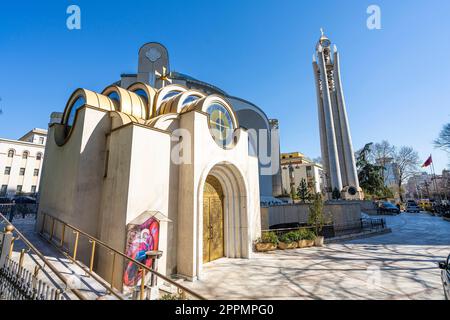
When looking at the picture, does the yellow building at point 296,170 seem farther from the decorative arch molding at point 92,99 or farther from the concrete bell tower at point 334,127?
the decorative arch molding at point 92,99

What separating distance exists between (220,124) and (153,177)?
4402 mm

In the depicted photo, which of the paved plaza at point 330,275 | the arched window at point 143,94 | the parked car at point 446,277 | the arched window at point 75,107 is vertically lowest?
the paved plaza at point 330,275

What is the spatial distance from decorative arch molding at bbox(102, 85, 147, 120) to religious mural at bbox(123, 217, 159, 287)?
536 centimetres

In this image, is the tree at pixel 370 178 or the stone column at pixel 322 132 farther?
the tree at pixel 370 178

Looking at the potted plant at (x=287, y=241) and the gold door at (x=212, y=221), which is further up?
the gold door at (x=212, y=221)

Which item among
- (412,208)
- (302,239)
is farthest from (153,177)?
(412,208)

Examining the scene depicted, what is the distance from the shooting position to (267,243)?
11930 mm

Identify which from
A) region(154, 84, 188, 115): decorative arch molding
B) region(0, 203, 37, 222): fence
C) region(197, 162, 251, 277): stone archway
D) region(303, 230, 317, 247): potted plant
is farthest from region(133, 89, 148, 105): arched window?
region(0, 203, 37, 222): fence

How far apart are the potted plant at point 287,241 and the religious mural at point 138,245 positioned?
7.36 meters

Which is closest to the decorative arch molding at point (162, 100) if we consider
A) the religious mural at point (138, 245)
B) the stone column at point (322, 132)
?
the religious mural at point (138, 245)

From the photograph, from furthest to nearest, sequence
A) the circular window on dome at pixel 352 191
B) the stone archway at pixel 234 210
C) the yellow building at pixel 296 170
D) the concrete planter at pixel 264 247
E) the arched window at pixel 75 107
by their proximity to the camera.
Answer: the yellow building at pixel 296 170
the circular window on dome at pixel 352 191
the concrete planter at pixel 264 247
the stone archway at pixel 234 210
the arched window at pixel 75 107

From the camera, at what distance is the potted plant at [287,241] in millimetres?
12080
